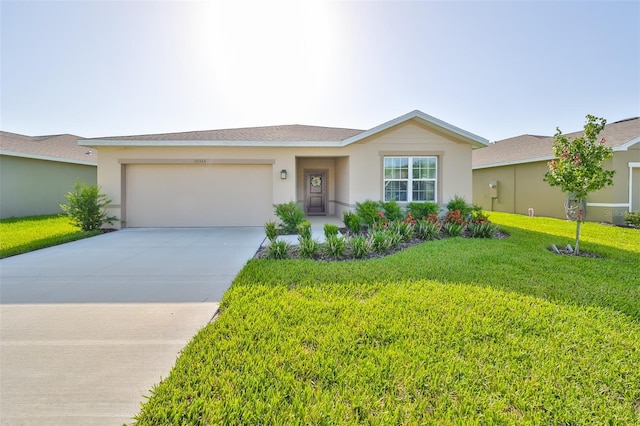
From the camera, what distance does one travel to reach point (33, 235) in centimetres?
864

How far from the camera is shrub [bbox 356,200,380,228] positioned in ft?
29.6

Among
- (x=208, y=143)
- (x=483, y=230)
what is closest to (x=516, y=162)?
(x=483, y=230)

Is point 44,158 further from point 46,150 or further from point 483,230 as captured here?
point 483,230

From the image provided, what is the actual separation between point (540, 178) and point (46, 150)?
24.4 m

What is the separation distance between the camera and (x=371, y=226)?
895 cm

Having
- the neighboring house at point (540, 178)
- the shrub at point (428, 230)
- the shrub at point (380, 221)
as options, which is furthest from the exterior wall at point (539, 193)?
the shrub at point (380, 221)

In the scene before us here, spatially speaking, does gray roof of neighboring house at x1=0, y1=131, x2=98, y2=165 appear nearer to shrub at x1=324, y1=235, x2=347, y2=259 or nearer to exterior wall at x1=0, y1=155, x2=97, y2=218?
exterior wall at x1=0, y1=155, x2=97, y2=218

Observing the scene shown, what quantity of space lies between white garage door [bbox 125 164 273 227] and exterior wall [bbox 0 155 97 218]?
709 centimetres

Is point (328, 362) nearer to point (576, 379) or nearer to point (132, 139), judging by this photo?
point (576, 379)

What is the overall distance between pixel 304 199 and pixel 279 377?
1228cm

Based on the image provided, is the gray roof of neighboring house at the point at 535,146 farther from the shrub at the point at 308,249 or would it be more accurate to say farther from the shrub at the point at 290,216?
the shrub at the point at 308,249

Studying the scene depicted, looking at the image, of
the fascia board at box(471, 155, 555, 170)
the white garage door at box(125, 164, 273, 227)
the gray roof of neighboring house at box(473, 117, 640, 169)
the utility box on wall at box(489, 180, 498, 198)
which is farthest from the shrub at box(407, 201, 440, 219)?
the utility box on wall at box(489, 180, 498, 198)

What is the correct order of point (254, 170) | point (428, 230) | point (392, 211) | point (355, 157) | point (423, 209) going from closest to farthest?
point (428, 230) < point (392, 211) < point (423, 209) < point (355, 157) < point (254, 170)

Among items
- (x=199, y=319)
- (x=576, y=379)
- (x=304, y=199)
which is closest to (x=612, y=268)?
(x=576, y=379)
